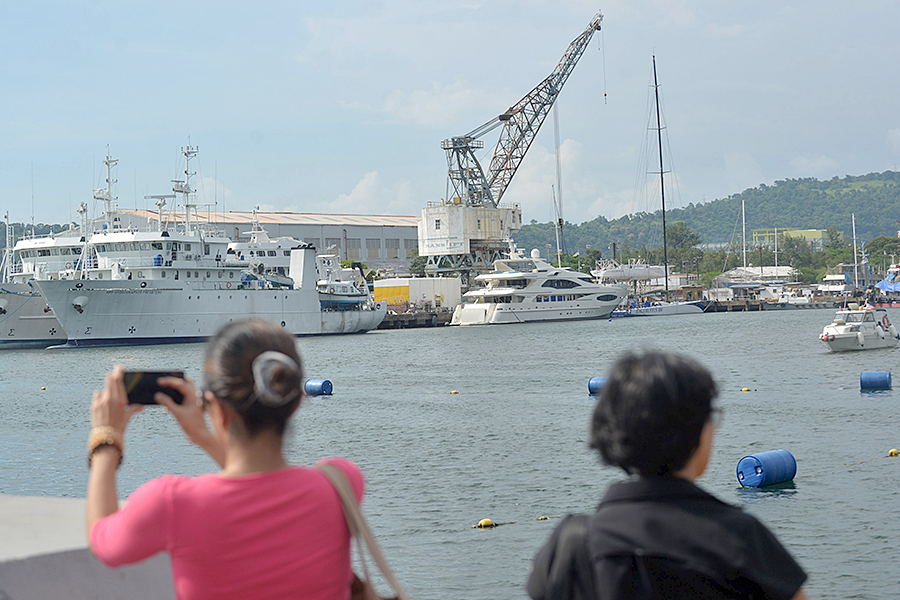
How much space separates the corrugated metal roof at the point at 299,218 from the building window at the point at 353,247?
2.29 m

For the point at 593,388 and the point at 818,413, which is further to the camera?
the point at 593,388

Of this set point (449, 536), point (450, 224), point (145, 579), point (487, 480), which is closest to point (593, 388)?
point (487, 480)

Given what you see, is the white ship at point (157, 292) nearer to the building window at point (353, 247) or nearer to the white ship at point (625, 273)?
the building window at point (353, 247)

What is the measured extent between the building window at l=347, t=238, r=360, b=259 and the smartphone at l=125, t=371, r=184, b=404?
369ft

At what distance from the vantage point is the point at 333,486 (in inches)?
89.9

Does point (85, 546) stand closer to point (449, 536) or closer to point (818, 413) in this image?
point (449, 536)

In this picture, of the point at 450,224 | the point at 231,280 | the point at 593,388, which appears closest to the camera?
the point at 593,388

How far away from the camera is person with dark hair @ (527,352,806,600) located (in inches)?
76.9

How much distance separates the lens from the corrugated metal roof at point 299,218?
10550 cm

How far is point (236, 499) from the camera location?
2.17 metres

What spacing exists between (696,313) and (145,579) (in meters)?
103

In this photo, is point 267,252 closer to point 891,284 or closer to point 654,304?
point 654,304

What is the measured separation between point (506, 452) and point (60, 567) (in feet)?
46.9

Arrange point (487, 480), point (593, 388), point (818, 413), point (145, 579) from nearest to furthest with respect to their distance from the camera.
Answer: point (145, 579) → point (487, 480) → point (818, 413) → point (593, 388)
